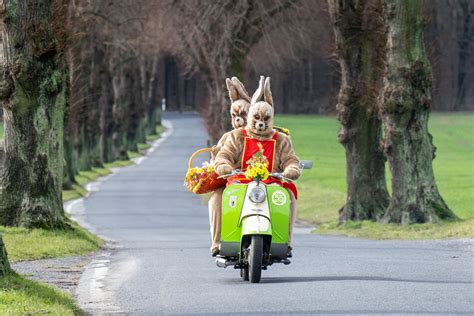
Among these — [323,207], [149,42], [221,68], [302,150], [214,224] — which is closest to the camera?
[214,224]

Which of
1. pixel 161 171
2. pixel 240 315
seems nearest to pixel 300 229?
pixel 240 315

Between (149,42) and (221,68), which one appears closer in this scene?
(221,68)

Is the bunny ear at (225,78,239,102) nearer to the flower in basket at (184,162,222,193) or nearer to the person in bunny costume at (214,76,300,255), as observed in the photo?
the person in bunny costume at (214,76,300,255)

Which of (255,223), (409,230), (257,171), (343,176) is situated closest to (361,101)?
(409,230)

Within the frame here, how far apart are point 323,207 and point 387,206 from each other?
890cm

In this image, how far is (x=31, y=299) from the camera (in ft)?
37.4

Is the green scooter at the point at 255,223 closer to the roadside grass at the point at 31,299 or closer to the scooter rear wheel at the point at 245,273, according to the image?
the scooter rear wheel at the point at 245,273

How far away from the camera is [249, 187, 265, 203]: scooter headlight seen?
12.6 m

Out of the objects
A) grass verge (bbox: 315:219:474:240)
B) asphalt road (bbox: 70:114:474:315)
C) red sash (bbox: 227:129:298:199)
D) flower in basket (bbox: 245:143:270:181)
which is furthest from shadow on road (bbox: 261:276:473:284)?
grass verge (bbox: 315:219:474:240)

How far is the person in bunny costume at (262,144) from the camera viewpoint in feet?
43.0

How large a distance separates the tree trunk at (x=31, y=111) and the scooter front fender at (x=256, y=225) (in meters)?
8.53

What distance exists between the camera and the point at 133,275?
47.7 feet

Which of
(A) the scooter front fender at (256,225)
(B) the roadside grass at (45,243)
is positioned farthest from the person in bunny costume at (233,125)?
(B) the roadside grass at (45,243)

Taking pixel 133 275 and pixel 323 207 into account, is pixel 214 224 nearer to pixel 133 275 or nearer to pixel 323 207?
pixel 133 275
